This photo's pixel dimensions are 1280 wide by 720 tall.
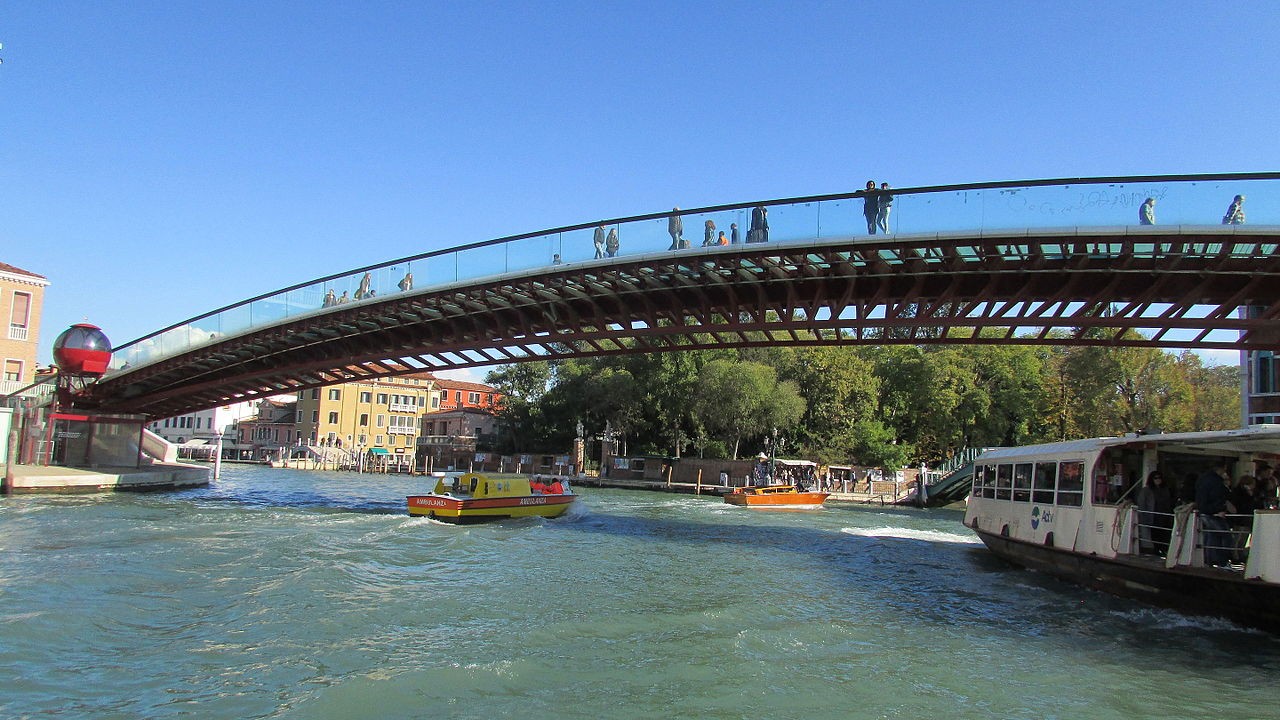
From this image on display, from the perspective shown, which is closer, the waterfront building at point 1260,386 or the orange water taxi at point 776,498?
the waterfront building at point 1260,386

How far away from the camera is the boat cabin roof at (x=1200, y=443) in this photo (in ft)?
41.7

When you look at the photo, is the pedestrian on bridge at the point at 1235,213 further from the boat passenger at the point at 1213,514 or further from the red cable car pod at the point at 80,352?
the red cable car pod at the point at 80,352

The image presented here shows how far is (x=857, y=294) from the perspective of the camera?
76.4 feet

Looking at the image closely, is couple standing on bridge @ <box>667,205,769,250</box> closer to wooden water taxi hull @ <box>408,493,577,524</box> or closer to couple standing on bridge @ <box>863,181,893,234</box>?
couple standing on bridge @ <box>863,181,893,234</box>

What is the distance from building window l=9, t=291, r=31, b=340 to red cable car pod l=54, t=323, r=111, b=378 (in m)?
4.86

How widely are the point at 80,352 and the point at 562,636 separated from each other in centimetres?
3287

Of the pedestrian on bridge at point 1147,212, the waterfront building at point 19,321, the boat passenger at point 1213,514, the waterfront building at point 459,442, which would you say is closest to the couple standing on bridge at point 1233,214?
the pedestrian on bridge at point 1147,212

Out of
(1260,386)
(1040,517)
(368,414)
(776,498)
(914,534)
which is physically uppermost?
(1260,386)

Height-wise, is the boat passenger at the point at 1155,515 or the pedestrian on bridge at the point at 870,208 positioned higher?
the pedestrian on bridge at the point at 870,208

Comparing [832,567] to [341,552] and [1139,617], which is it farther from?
[341,552]

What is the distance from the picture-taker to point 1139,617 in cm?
1405

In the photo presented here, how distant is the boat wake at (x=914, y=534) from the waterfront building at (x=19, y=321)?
3764 centimetres

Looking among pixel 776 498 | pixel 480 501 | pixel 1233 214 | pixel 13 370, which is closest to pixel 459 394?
pixel 13 370

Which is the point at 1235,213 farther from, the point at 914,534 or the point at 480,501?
the point at 480,501
